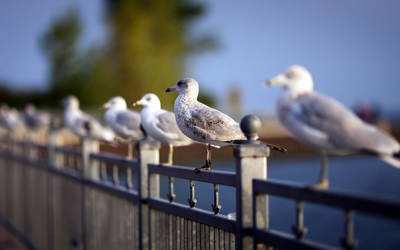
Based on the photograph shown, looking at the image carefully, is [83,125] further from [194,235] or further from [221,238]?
[221,238]

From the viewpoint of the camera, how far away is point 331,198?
1.90 m

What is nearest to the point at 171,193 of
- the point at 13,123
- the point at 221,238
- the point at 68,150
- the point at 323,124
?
the point at 221,238

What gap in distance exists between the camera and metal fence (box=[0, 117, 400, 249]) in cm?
213

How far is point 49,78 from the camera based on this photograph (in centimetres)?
3456

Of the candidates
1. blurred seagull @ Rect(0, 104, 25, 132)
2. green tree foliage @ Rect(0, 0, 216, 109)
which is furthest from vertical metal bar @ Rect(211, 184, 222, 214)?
green tree foliage @ Rect(0, 0, 216, 109)

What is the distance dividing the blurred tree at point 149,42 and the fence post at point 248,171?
27425 mm

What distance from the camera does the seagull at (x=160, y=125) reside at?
3584mm

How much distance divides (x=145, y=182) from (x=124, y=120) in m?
1.09

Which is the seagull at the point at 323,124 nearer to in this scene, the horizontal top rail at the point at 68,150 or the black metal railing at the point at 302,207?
the black metal railing at the point at 302,207

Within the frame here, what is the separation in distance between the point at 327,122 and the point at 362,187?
1878 cm

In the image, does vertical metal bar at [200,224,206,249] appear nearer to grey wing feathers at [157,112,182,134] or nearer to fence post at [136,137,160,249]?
fence post at [136,137,160,249]

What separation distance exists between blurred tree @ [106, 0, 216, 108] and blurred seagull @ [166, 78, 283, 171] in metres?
26.6

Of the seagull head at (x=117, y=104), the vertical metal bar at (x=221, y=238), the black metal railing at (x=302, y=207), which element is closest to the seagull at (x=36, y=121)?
the seagull head at (x=117, y=104)

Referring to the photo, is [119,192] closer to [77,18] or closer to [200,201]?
[200,201]
